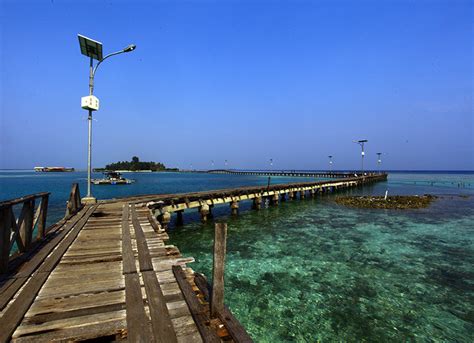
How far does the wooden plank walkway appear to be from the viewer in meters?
2.96

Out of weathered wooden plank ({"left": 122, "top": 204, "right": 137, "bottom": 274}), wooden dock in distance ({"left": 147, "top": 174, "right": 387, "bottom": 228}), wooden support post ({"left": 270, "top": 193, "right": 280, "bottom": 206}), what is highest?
weathered wooden plank ({"left": 122, "top": 204, "right": 137, "bottom": 274})

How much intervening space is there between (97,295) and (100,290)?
0.17 meters

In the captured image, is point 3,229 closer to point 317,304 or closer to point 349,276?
point 317,304

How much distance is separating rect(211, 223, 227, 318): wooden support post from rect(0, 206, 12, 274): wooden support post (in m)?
4.20

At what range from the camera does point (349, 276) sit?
Result: 864 centimetres

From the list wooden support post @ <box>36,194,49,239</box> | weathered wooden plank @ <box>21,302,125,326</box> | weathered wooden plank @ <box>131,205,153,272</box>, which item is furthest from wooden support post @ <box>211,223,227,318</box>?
wooden support post @ <box>36,194,49,239</box>

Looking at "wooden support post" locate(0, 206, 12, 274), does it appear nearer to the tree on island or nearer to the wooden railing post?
the wooden railing post

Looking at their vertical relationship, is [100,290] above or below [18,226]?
below

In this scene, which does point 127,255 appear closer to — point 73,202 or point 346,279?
point 346,279

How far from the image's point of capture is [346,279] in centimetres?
841

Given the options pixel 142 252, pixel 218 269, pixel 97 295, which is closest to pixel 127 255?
pixel 142 252

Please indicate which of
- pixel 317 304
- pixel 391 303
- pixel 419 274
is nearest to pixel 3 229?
pixel 317 304

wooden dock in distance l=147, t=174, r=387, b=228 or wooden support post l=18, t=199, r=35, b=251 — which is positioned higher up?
wooden support post l=18, t=199, r=35, b=251

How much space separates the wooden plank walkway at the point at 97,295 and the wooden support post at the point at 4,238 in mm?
270
